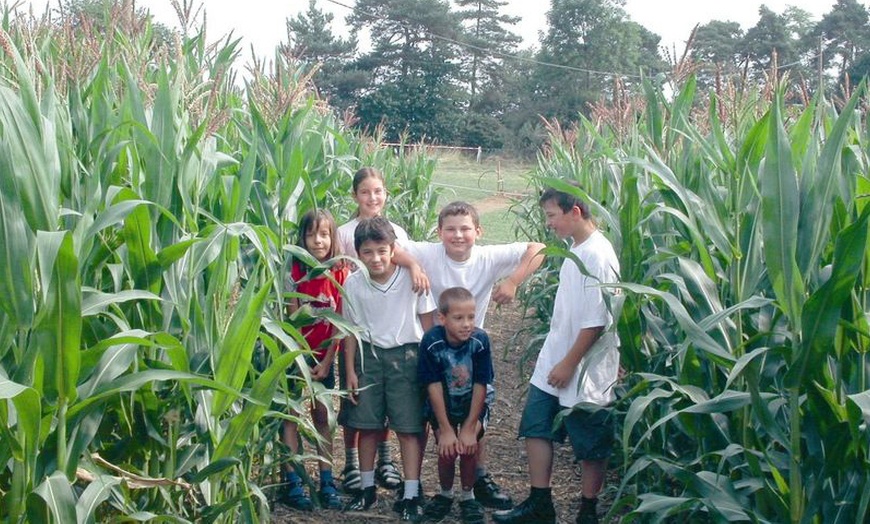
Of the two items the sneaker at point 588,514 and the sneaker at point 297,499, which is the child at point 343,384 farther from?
the sneaker at point 588,514

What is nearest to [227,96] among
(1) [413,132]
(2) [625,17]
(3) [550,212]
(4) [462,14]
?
(3) [550,212]

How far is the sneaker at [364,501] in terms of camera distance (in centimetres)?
457

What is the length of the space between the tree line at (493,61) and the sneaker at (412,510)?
110 feet

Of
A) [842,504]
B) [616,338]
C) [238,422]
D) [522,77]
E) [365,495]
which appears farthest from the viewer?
[522,77]

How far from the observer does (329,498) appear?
4609mm

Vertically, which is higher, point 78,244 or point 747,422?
point 78,244

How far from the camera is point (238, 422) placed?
307 cm

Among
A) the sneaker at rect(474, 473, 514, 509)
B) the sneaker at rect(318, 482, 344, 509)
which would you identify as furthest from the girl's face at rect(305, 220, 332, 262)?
the sneaker at rect(474, 473, 514, 509)

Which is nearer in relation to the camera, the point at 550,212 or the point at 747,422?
the point at 747,422

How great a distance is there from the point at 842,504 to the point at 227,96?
3.37 metres

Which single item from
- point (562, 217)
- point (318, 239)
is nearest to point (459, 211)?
point (562, 217)

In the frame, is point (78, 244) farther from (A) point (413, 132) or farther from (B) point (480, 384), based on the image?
(A) point (413, 132)

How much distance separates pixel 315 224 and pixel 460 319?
0.78m

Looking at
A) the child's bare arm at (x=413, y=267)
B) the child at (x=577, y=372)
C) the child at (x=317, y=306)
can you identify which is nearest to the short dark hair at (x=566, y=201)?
the child at (x=577, y=372)
